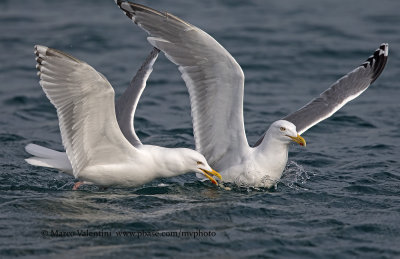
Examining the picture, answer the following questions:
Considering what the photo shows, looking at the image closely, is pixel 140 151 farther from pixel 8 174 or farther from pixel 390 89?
pixel 390 89

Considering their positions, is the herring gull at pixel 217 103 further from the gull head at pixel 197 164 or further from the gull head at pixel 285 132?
the gull head at pixel 197 164

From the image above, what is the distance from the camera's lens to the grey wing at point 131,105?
9258mm

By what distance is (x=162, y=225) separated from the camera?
7.58 meters

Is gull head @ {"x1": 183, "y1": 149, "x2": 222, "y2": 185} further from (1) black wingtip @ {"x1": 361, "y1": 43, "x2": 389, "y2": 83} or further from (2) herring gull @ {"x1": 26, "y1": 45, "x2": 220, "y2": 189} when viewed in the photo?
(1) black wingtip @ {"x1": 361, "y1": 43, "x2": 389, "y2": 83}

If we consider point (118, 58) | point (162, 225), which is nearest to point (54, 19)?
point (118, 58)

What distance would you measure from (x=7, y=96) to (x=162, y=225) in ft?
22.9

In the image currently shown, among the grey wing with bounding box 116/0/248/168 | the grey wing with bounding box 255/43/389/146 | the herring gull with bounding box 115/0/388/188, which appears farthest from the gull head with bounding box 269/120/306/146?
the grey wing with bounding box 255/43/389/146

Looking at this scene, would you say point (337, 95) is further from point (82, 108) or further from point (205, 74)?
point (82, 108)

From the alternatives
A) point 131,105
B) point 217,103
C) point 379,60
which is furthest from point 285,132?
point 379,60

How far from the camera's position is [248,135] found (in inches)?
474

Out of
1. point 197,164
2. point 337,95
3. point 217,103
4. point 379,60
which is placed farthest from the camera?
point 379,60

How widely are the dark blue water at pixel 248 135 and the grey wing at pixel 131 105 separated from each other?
0.72 meters

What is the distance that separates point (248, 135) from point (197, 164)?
138 inches

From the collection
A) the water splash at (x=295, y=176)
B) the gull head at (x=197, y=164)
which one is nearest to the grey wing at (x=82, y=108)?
the gull head at (x=197, y=164)
